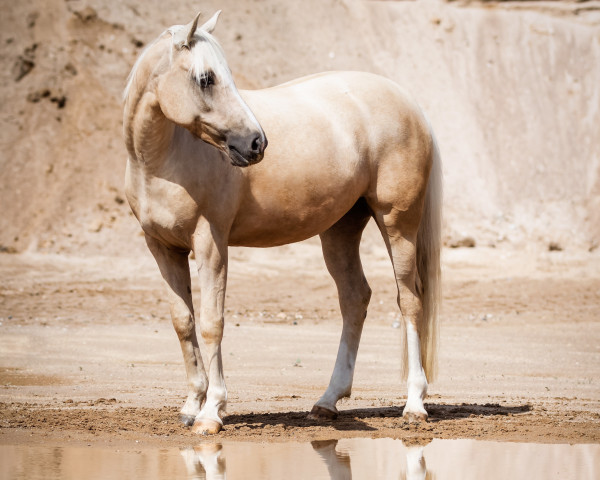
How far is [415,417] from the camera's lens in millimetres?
7082

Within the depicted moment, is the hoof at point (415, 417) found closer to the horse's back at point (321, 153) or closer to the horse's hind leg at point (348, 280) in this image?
the horse's hind leg at point (348, 280)

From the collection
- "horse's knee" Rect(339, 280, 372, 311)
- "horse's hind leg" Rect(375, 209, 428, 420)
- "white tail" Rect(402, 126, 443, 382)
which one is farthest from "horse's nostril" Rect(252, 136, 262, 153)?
"white tail" Rect(402, 126, 443, 382)

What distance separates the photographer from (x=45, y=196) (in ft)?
72.4

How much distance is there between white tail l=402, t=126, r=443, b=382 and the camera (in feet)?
25.2

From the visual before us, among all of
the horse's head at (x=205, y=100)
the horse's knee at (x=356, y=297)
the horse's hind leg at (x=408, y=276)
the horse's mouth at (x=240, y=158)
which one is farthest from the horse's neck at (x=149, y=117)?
the horse's knee at (x=356, y=297)

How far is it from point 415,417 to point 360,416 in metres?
0.46

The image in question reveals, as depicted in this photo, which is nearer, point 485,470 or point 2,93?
point 485,470

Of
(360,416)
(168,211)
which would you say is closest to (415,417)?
(360,416)

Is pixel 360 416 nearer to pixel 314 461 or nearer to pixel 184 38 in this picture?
pixel 314 461

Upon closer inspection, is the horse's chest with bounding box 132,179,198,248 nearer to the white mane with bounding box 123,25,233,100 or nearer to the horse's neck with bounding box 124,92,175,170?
the horse's neck with bounding box 124,92,175,170

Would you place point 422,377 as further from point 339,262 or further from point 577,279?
point 577,279

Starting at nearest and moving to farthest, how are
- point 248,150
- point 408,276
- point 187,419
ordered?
1. point 248,150
2. point 187,419
3. point 408,276

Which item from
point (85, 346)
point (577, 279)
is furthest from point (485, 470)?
point (577, 279)

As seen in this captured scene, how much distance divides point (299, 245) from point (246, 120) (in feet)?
50.2
